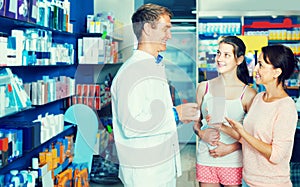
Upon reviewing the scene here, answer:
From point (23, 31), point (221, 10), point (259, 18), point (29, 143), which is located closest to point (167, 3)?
point (221, 10)

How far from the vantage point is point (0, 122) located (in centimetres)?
306

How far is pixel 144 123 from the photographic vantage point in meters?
1.88

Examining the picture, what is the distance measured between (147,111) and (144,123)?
2.3 inches

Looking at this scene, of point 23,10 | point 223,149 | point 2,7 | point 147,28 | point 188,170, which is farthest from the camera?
point 188,170

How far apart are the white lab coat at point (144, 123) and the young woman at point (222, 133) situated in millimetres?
290

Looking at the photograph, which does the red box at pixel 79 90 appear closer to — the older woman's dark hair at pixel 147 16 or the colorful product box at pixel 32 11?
the colorful product box at pixel 32 11

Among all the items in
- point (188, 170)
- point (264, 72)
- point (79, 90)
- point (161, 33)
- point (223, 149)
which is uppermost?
point (161, 33)

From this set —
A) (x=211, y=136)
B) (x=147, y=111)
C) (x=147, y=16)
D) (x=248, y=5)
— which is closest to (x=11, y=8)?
(x=147, y=16)

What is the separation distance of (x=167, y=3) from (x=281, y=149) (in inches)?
188

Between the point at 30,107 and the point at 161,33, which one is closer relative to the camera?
the point at 161,33

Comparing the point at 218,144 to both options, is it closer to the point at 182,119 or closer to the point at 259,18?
the point at 182,119

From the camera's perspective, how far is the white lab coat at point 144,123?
6.08 ft

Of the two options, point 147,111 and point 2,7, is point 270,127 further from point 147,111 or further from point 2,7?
point 2,7

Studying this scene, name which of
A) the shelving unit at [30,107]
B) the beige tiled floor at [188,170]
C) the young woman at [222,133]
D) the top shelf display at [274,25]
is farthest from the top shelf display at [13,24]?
the top shelf display at [274,25]
